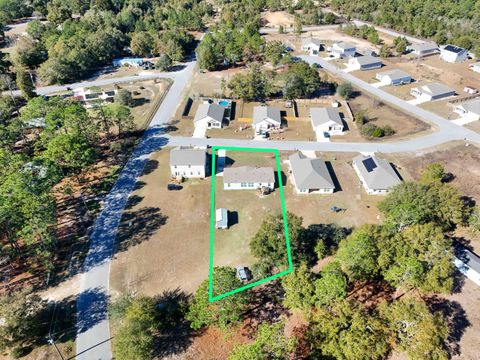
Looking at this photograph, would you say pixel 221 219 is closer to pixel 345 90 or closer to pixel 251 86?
pixel 251 86

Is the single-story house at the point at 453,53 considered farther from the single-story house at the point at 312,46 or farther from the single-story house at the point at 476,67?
the single-story house at the point at 312,46

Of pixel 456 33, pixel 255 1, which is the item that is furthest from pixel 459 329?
pixel 255 1

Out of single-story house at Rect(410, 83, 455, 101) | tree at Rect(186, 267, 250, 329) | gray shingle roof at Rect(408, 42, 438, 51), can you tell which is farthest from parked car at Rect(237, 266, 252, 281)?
gray shingle roof at Rect(408, 42, 438, 51)

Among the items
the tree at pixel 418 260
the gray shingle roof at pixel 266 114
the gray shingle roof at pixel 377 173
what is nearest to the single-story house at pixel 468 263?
the tree at pixel 418 260

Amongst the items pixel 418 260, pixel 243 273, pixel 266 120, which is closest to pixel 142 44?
pixel 266 120

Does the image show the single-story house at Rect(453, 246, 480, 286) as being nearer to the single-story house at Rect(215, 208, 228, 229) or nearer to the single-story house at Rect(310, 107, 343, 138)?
the single-story house at Rect(215, 208, 228, 229)

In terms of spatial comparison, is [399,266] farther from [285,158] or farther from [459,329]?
[285,158]
